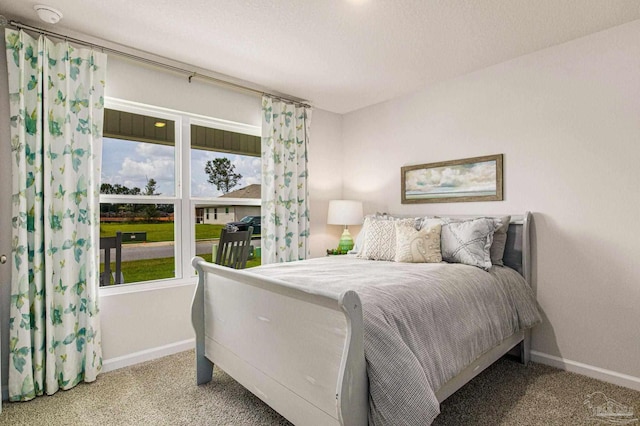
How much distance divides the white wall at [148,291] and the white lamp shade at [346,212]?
119cm

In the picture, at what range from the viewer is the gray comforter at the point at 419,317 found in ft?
4.63

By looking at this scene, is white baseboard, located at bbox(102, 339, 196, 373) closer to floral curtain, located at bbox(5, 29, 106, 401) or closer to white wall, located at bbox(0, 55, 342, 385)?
white wall, located at bbox(0, 55, 342, 385)

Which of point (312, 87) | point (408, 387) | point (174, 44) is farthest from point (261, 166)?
point (408, 387)

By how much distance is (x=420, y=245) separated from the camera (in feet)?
8.83

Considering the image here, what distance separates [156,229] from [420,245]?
2166 mm

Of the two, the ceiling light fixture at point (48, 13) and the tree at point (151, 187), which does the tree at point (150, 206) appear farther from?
the ceiling light fixture at point (48, 13)

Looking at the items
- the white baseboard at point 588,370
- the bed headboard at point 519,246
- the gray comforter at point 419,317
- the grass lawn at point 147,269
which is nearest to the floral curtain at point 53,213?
the grass lawn at point 147,269

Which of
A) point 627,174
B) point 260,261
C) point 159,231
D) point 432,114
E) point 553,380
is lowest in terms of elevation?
point 553,380

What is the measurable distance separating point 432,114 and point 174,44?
2.31m

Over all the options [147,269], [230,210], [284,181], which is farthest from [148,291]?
[284,181]

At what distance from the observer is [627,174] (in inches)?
92.2

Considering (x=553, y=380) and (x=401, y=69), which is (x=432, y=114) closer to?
(x=401, y=69)

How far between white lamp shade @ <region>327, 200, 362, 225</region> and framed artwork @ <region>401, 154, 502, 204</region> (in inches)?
19.5

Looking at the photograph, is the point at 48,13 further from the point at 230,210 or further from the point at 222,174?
the point at 230,210
